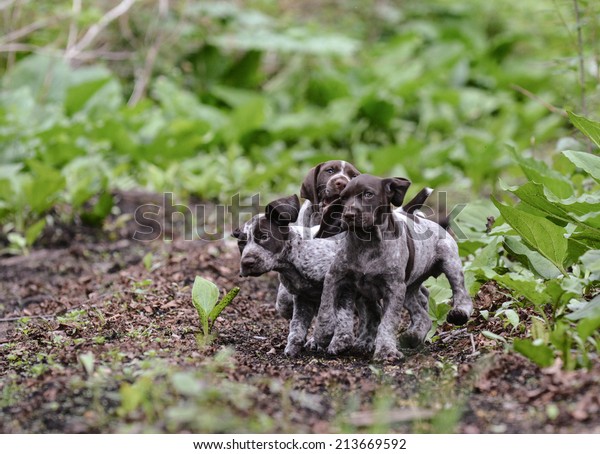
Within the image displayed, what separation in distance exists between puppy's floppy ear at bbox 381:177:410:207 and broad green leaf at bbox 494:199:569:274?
0.58 meters

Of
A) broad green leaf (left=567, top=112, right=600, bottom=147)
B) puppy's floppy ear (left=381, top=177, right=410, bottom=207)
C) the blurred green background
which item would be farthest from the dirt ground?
the blurred green background

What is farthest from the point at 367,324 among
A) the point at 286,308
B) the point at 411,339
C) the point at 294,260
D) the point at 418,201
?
the point at 418,201

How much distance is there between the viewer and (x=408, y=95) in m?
12.7

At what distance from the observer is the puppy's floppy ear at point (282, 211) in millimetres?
3908

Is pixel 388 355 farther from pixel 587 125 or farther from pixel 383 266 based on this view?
pixel 587 125

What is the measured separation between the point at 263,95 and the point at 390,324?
418 inches

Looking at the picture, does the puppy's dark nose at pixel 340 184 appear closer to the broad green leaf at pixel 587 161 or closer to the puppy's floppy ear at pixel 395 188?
the puppy's floppy ear at pixel 395 188

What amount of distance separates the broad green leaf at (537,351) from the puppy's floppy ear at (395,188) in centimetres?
83

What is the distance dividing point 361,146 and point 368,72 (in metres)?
2.63

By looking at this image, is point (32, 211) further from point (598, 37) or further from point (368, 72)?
point (368, 72)

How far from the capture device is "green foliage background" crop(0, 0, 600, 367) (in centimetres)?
439

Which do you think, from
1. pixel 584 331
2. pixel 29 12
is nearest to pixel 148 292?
pixel 584 331

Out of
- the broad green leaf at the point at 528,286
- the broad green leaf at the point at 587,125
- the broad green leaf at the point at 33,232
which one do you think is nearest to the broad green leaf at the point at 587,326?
the broad green leaf at the point at 528,286

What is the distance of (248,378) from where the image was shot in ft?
11.4
